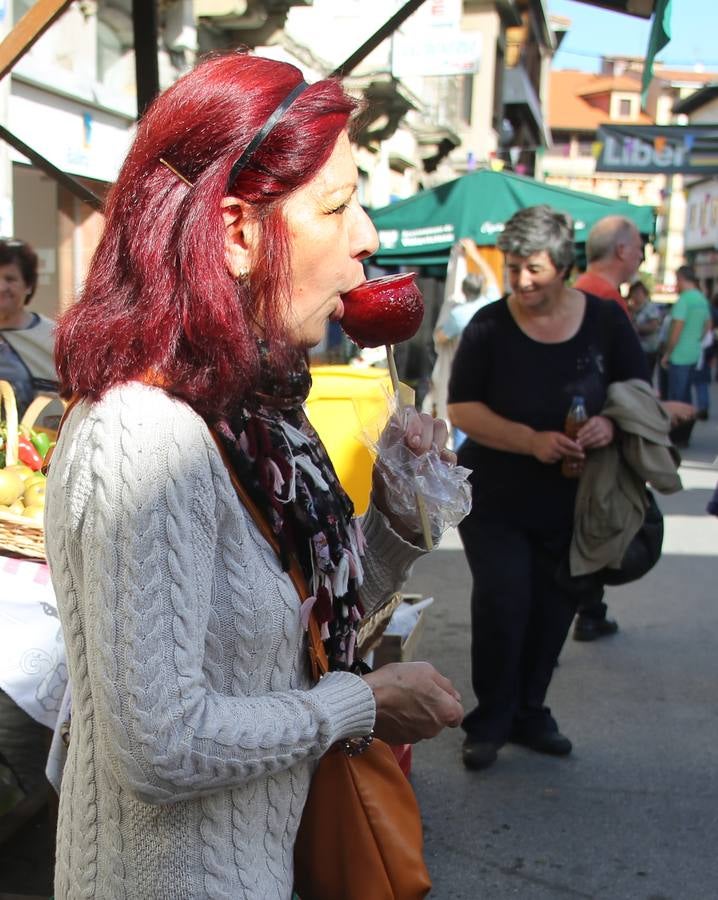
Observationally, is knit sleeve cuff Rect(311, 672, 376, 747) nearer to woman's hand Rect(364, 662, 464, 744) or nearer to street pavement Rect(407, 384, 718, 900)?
woman's hand Rect(364, 662, 464, 744)

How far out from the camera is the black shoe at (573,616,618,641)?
5.04 m

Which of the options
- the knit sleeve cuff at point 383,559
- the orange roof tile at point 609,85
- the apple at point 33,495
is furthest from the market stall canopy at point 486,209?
the orange roof tile at point 609,85

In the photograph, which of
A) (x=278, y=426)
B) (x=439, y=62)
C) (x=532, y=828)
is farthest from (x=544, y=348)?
(x=439, y=62)

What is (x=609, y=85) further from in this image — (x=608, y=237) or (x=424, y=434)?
(x=424, y=434)

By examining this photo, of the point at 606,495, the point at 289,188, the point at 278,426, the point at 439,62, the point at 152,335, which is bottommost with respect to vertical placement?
the point at 606,495

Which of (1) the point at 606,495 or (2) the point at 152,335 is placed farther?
(1) the point at 606,495

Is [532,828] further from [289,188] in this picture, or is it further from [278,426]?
[289,188]

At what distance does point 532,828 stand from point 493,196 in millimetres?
7239

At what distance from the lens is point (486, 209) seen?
371 inches

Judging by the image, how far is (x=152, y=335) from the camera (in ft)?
3.69

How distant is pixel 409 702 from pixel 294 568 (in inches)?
10.0

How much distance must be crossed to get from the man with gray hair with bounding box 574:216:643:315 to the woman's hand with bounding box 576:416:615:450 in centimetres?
134

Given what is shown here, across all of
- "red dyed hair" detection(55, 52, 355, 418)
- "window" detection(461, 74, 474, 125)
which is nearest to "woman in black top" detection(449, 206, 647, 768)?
"red dyed hair" detection(55, 52, 355, 418)

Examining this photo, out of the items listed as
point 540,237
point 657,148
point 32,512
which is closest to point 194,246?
point 32,512
